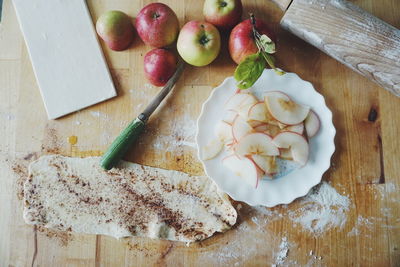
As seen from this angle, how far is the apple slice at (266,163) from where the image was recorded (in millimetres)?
1247

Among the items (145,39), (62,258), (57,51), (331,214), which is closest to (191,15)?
(145,39)

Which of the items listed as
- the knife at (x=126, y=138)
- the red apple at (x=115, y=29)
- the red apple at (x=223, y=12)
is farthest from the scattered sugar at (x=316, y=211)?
the red apple at (x=115, y=29)

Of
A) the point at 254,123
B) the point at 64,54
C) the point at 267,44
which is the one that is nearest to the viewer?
the point at 267,44

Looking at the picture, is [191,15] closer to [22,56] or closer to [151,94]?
[151,94]

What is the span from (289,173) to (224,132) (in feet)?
0.86

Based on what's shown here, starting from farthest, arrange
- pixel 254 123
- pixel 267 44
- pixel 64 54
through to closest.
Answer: pixel 64 54, pixel 254 123, pixel 267 44

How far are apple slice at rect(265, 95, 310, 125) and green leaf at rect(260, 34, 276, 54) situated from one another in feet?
0.59

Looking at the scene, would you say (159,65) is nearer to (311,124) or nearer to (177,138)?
(177,138)

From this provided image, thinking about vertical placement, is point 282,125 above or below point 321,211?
above

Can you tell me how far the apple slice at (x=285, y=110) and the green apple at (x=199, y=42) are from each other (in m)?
0.25

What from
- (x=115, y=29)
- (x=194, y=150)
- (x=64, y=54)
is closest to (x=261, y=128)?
(x=194, y=150)

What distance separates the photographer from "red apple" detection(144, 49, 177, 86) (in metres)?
1.30

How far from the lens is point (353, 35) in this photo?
1.24 metres

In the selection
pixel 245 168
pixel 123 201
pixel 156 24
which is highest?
pixel 156 24
